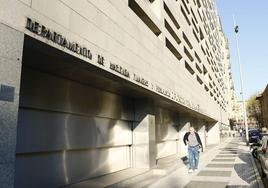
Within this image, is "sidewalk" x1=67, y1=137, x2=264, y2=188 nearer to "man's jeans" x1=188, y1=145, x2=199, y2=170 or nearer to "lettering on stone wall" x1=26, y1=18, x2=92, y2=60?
"man's jeans" x1=188, y1=145, x2=199, y2=170

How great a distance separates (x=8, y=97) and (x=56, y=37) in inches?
68.2

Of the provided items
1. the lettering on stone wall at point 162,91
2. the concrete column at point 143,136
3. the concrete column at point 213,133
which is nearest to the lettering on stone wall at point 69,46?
the lettering on stone wall at point 162,91

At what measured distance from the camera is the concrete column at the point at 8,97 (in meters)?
4.39

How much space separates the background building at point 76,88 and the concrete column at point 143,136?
0.04 m

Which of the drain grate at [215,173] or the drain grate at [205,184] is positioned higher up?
the drain grate at [215,173]

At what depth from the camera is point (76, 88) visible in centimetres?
914

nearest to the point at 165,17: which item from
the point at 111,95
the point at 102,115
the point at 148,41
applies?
the point at 148,41

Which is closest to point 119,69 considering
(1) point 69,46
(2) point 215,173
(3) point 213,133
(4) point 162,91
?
(1) point 69,46

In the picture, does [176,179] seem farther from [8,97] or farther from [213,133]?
[213,133]

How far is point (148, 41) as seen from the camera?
1220cm

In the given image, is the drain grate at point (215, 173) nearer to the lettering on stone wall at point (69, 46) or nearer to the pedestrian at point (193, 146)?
the pedestrian at point (193, 146)

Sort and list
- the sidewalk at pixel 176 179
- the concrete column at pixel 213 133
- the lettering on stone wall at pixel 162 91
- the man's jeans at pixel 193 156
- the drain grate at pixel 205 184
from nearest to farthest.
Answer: the sidewalk at pixel 176 179
the drain grate at pixel 205 184
the lettering on stone wall at pixel 162 91
the man's jeans at pixel 193 156
the concrete column at pixel 213 133

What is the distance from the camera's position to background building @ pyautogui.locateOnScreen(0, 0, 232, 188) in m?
4.78

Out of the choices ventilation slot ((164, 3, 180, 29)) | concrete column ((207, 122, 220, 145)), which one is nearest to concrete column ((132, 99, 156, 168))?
ventilation slot ((164, 3, 180, 29))
